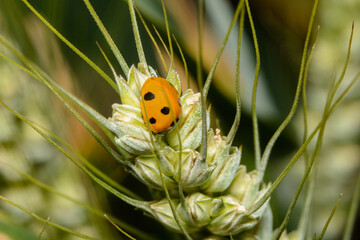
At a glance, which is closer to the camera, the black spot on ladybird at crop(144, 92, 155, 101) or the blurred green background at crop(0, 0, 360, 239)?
the black spot on ladybird at crop(144, 92, 155, 101)

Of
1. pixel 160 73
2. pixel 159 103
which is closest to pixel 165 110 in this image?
pixel 159 103

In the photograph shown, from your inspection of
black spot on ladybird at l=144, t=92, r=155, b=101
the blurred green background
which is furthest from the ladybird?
the blurred green background

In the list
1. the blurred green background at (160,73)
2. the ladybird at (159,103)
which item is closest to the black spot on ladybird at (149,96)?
the ladybird at (159,103)

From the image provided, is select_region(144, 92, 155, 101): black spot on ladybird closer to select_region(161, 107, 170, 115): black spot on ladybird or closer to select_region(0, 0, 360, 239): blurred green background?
select_region(161, 107, 170, 115): black spot on ladybird

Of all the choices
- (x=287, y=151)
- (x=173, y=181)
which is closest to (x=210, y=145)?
(x=173, y=181)

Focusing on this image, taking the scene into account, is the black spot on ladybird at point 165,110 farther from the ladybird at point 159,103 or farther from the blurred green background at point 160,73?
the blurred green background at point 160,73

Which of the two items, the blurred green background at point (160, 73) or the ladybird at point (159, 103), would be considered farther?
the blurred green background at point (160, 73)
